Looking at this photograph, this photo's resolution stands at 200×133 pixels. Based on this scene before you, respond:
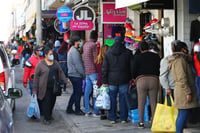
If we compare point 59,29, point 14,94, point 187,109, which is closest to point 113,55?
point 187,109

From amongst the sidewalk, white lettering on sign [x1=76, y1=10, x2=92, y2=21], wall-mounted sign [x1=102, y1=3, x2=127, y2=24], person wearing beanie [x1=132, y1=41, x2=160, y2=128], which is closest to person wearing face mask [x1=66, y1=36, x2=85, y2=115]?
the sidewalk

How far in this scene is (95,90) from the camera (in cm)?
1098

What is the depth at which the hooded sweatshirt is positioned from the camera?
9.70 metres

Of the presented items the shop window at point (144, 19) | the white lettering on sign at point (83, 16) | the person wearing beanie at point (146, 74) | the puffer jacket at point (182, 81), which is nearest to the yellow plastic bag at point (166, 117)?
the puffer jacket at point (182, 81)

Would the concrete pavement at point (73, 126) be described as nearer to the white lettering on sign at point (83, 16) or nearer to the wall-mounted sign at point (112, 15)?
the wall-mounted sign at point (112, 15)

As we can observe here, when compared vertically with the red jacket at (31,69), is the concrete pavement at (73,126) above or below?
below

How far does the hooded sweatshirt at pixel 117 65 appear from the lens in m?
9.70

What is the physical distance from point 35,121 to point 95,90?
5.27 ft

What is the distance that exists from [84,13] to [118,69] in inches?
246

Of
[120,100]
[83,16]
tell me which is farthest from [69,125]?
[83,16]

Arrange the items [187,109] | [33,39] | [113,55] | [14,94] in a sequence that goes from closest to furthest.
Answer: [14,94] < [187,109] < [113,55] < [33,39]

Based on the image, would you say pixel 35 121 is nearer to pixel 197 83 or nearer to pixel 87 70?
pixel 87 70

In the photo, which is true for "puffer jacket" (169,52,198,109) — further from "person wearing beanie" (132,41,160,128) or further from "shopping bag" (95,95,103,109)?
"shopping bag" (95,95,103,109)

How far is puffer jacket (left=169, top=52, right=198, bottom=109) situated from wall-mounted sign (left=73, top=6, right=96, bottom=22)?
8.26m
